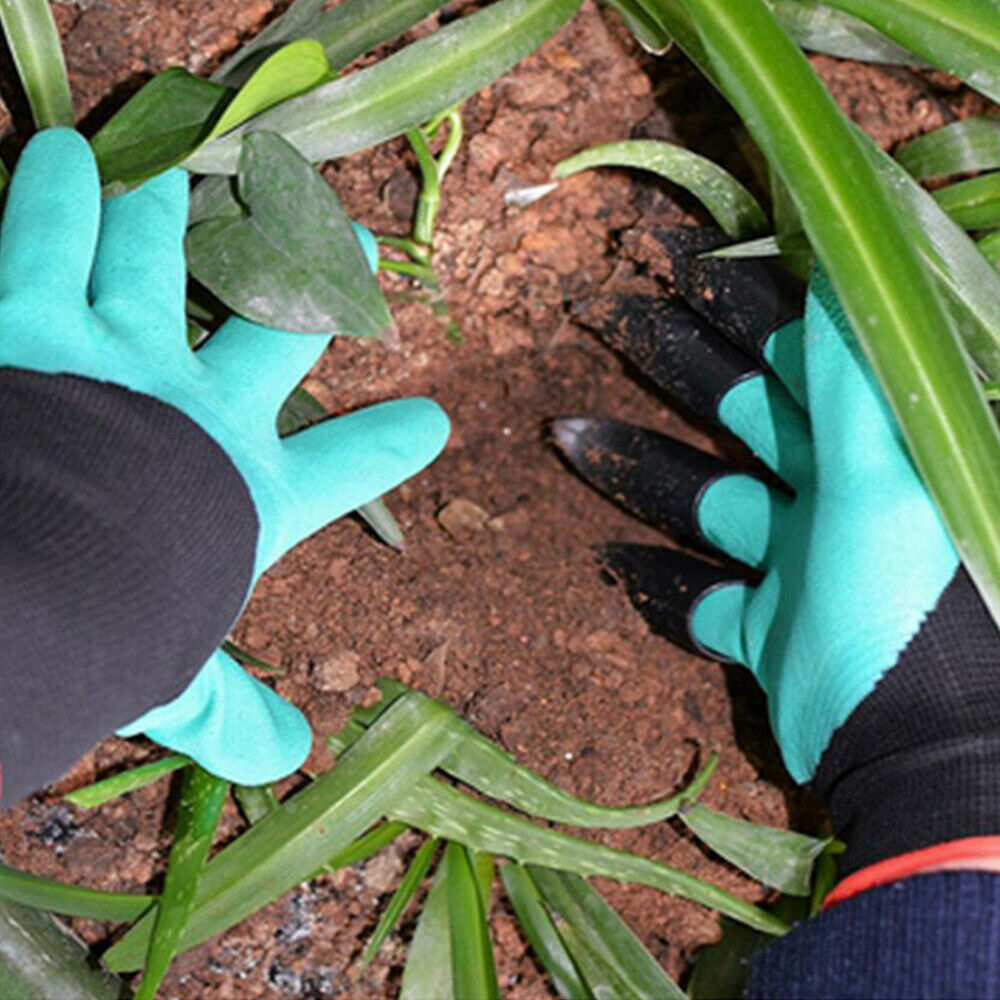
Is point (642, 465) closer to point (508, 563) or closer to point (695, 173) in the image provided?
point (508, 563)

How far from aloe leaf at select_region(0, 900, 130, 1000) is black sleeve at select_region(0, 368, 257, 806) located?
1.16 feet

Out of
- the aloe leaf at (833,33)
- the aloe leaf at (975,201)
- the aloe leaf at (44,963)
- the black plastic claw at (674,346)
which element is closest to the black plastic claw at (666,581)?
the black plastic claw at (674,346)

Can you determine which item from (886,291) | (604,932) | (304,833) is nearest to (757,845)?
(604,932)

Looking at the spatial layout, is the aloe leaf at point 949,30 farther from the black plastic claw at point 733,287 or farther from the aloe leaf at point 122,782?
the aloe leaf at point 122,782

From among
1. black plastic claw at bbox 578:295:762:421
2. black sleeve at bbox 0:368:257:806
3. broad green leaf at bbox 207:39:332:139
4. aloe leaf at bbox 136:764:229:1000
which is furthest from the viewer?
black plastic claw at bbox 578:295:762:421

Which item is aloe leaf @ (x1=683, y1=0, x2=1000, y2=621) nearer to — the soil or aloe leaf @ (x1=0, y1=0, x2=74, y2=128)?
the soil

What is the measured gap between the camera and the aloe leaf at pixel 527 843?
1063 millimetres

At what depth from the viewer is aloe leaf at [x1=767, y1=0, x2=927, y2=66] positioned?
1036mm

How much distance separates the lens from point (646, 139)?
3.95 feet

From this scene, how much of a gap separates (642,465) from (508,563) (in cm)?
16

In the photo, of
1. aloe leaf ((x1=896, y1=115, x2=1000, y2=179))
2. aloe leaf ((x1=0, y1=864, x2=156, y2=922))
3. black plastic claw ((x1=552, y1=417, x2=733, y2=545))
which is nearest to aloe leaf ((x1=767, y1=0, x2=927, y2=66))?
aloe leaf ((x1=896, y1=115, x2=1000, y2=179))

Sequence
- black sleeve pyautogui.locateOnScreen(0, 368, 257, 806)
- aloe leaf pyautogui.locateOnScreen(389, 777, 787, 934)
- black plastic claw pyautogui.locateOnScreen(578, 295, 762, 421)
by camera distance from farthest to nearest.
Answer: black plastic claw pyautogui.locateOnScreen(578, 295, 762, 421) < aloe leaf pyautogui.locateOnScreen(389, 777, 787, 934) < black sleeve pyautogui.locateOnScreen(0, 368, 257, 806)

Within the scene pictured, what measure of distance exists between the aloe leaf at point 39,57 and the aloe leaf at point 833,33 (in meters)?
0.56

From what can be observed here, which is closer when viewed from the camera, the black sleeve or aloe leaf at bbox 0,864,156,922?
the black sleeve
